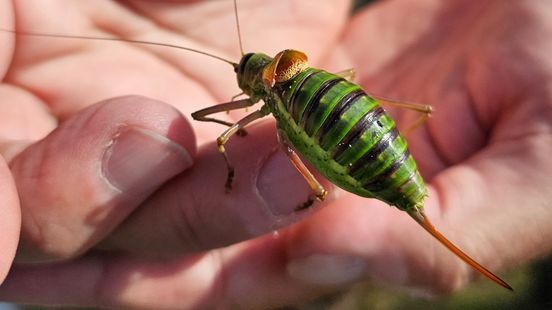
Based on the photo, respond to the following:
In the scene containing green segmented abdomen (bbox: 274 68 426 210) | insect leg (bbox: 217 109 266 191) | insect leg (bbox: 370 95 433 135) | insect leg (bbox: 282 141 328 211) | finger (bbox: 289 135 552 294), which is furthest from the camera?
insect leg (bbox: 370 95 433 135)

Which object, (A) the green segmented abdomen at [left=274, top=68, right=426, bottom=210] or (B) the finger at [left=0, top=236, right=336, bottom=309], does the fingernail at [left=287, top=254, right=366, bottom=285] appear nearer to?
(B) the finger at [left=0, top=236, right=336, bottom=309]

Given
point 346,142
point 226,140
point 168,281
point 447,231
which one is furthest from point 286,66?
point 168,281

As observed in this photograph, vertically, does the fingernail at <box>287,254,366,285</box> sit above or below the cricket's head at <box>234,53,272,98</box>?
below

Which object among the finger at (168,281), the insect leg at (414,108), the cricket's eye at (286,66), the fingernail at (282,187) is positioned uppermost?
the cricket's eye at (286,66)

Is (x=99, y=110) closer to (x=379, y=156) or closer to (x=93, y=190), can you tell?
(x=93, y=190)

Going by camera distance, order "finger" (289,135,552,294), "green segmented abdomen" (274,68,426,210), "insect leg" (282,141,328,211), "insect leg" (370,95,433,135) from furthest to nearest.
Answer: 1. "insect leg" (370,95,433,135)
2. "finger" (289,135,552,294)
3. "insect leg" (282,141,328,211)
4. "green segmented abdomen" (274,68,426,210)

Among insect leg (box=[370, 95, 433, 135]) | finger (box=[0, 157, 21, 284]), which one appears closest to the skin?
finger (box=[0, 157, 21, 284])

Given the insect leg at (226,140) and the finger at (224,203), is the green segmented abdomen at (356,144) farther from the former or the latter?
the insect leg at (226,140)

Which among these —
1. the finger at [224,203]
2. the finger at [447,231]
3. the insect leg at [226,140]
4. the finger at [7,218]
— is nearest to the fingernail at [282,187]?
the finger at [224,203]
